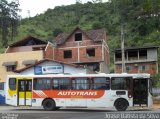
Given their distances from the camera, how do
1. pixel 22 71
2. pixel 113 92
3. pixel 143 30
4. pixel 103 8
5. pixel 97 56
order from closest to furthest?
pixel 113 92
pixel 22 71
pixel 97 56
pixel 143 30
pixel 103 8

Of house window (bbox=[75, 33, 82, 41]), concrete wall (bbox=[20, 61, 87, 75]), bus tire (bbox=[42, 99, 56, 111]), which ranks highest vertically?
house window (bbox=[75, 33, 82, 41])

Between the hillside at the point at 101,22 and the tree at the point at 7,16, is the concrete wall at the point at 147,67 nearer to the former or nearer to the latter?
the hillside at the point at 101,22

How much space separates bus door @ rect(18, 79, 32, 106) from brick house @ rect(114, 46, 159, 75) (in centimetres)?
3860

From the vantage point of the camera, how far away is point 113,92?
2564 cm

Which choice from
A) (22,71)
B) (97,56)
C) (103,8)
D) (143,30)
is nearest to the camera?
(22,71)

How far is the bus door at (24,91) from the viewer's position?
2714 centimetres

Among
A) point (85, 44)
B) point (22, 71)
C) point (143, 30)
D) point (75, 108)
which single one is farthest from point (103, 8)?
point (75, 108)

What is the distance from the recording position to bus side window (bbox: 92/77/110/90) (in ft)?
84.7

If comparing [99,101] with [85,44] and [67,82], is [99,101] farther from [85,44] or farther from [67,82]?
[85,44]

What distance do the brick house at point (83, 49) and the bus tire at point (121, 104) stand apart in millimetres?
26055

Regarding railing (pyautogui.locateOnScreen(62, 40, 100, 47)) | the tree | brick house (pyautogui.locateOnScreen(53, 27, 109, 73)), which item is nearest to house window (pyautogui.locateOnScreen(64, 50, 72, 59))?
brick house (pyautogui.locateOnScreen(53, 27, 109, 73))

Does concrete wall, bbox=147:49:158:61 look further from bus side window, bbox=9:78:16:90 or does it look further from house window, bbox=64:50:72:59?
bus side window, bbox=9:78:16:90

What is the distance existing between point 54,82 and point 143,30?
61.4m

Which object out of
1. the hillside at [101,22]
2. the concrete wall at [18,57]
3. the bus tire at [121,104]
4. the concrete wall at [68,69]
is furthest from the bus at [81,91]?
the hillside at [101,22]
